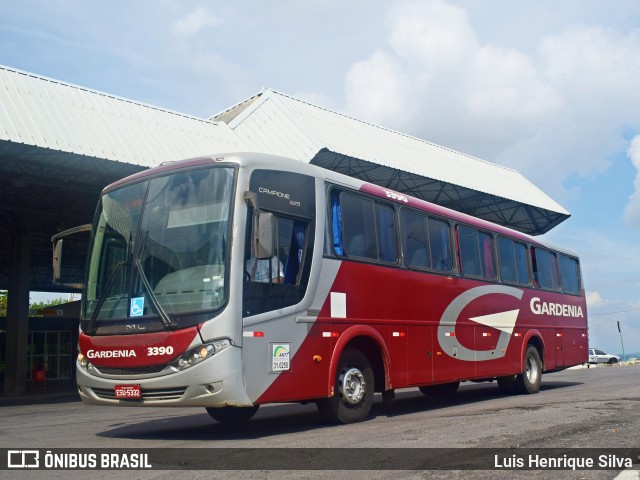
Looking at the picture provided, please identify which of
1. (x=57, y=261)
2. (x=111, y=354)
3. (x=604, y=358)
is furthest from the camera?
(x=604, y=358)

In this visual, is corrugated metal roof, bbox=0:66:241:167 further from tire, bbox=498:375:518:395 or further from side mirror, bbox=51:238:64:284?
tire, bbox=498:375:518:395

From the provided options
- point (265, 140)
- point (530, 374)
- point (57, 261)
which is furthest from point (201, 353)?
point (265, 140)

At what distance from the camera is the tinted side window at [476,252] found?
13102 mm

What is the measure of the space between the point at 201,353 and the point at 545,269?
35.7 feet

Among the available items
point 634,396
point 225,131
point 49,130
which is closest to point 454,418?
point 634,396

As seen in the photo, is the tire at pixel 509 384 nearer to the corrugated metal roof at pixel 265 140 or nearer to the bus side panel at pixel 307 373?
the bus side panel at pixel 307 373

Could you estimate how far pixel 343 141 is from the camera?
2497cm

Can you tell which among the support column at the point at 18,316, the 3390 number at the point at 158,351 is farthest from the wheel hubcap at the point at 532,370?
the support column at the point at 18,316

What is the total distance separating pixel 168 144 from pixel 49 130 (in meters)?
3.80

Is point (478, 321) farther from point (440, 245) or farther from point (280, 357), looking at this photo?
point (280, 357)

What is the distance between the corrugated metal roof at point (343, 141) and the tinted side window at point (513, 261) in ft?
28.3

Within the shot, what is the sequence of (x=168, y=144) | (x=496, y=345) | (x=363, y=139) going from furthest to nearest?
(x=363, y=139) → (x=168, y=144) → (x=496, y=345)

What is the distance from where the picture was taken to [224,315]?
789cm

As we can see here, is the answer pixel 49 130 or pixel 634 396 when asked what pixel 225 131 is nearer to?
pixel 49 130
